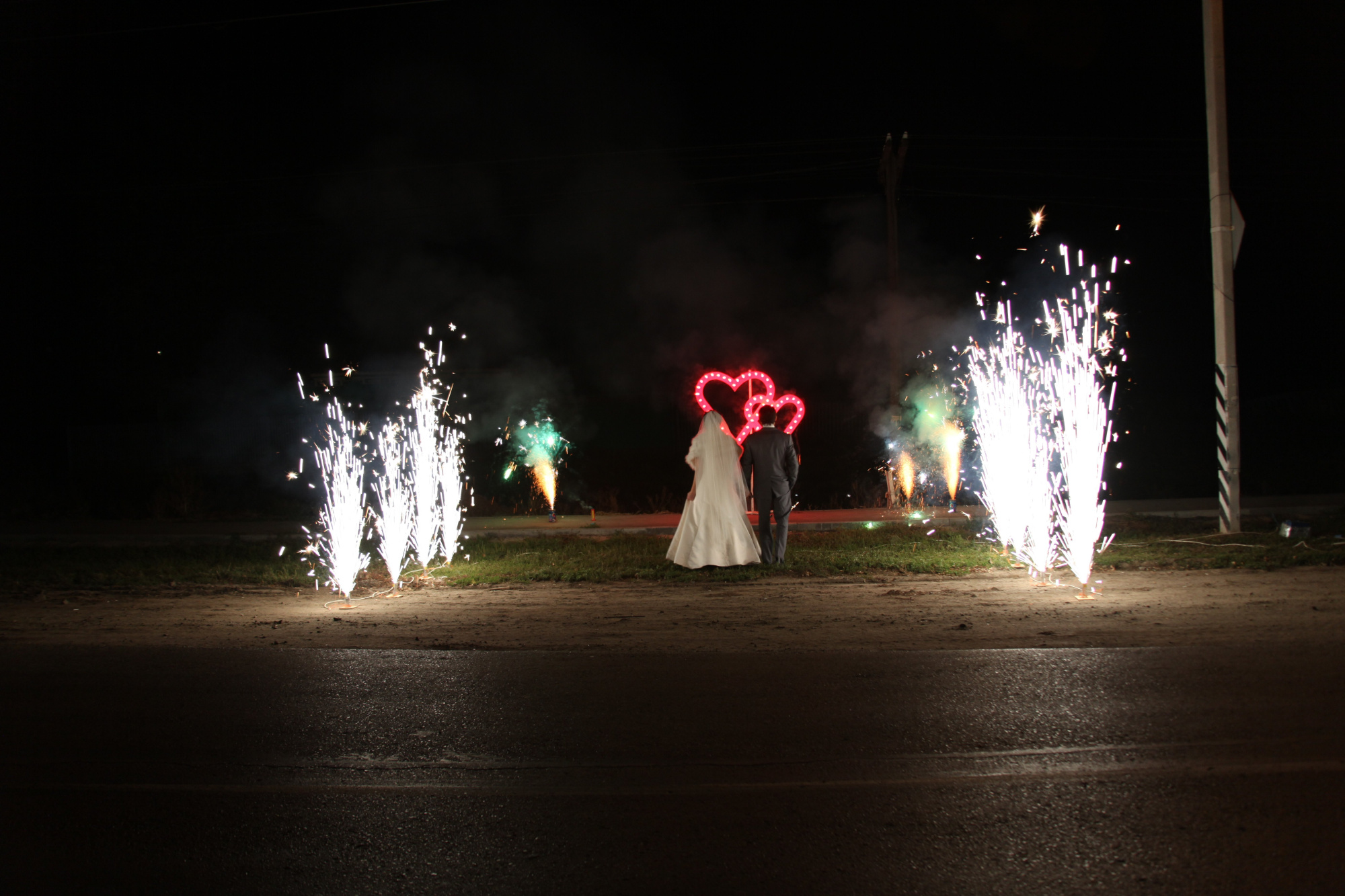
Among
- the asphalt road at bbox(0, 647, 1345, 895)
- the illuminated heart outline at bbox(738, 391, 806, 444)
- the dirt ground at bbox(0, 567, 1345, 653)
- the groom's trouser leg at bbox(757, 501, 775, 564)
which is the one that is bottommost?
the asphalt road at bbox(0, 647, 1345, 895)

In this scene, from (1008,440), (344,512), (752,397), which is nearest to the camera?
(344,512)

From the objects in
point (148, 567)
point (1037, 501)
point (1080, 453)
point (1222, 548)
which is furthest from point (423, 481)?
point (1222, 548)

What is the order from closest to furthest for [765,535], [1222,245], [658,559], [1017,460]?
[765,535] < [1017,460] < [658,559] < [1222,245]

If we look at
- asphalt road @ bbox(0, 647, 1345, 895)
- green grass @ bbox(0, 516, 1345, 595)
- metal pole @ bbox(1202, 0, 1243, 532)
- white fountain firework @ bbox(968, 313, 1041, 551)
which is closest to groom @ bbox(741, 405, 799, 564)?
green grass @ bbox(0, 516, 1345, 595)

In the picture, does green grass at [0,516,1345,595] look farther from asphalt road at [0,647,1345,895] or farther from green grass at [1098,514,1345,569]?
asphalt road at [0,647,1345,895]

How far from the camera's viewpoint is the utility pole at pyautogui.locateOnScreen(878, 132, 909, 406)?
15984mm

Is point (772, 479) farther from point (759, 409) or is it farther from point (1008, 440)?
point (759, 409)

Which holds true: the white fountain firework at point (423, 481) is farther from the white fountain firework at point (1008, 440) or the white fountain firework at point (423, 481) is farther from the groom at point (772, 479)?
the white fountain firework at point (1008, 440)

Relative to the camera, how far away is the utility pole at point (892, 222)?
16.0 meters

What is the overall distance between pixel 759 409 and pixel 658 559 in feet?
16.3

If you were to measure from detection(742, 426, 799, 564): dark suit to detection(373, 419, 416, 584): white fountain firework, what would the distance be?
3901 millimetres

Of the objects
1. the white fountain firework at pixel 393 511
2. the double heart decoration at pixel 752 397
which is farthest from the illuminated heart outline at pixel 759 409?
the white fountain firework at pixel 393 511

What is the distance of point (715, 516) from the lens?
32.1 feet

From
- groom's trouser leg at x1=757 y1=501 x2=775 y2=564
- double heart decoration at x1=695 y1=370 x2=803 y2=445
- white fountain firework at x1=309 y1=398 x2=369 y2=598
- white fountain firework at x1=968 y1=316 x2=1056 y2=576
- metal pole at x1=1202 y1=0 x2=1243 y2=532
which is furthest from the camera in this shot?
double heart decoration at x1=695 y1=370 x2=803 y2=445
